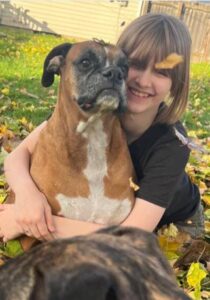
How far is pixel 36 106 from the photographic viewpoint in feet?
29.3

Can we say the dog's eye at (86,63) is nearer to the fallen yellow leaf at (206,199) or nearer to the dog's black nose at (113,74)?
the dog's black nose at (113,74)

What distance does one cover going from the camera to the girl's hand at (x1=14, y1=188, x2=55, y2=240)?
13.7 ft

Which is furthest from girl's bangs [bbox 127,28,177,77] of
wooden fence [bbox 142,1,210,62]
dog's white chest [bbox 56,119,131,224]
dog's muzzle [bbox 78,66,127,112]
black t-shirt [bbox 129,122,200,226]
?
wooden fence [bbox 142,1,210,62]

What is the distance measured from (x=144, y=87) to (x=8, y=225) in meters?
1.46

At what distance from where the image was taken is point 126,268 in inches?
78.2

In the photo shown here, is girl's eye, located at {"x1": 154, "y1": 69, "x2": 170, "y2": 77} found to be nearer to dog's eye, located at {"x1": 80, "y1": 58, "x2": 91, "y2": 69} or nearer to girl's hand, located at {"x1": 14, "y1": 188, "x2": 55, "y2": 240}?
dog's eye, located at {"x1": 80, "y1": 58, "x2": 91, "y2": 69}

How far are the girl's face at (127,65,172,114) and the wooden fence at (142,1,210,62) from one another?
694 inches

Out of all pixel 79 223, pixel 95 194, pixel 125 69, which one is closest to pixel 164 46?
pixel 125 69

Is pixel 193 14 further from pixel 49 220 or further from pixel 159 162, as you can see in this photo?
pixel 49 220

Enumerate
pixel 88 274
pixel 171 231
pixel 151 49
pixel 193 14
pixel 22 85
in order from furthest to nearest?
1. pixel 193 14
2. pixel 22 85
3. pixel 171 231
4. pixel 151 49
5. pixel 88 274

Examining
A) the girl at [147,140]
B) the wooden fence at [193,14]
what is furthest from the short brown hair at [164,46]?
the wooden fence at [193,14]

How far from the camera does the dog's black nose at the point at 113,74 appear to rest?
4.17m

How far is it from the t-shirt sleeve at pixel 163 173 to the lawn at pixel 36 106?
421 millimetres

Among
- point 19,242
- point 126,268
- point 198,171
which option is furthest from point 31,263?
point 198,171
